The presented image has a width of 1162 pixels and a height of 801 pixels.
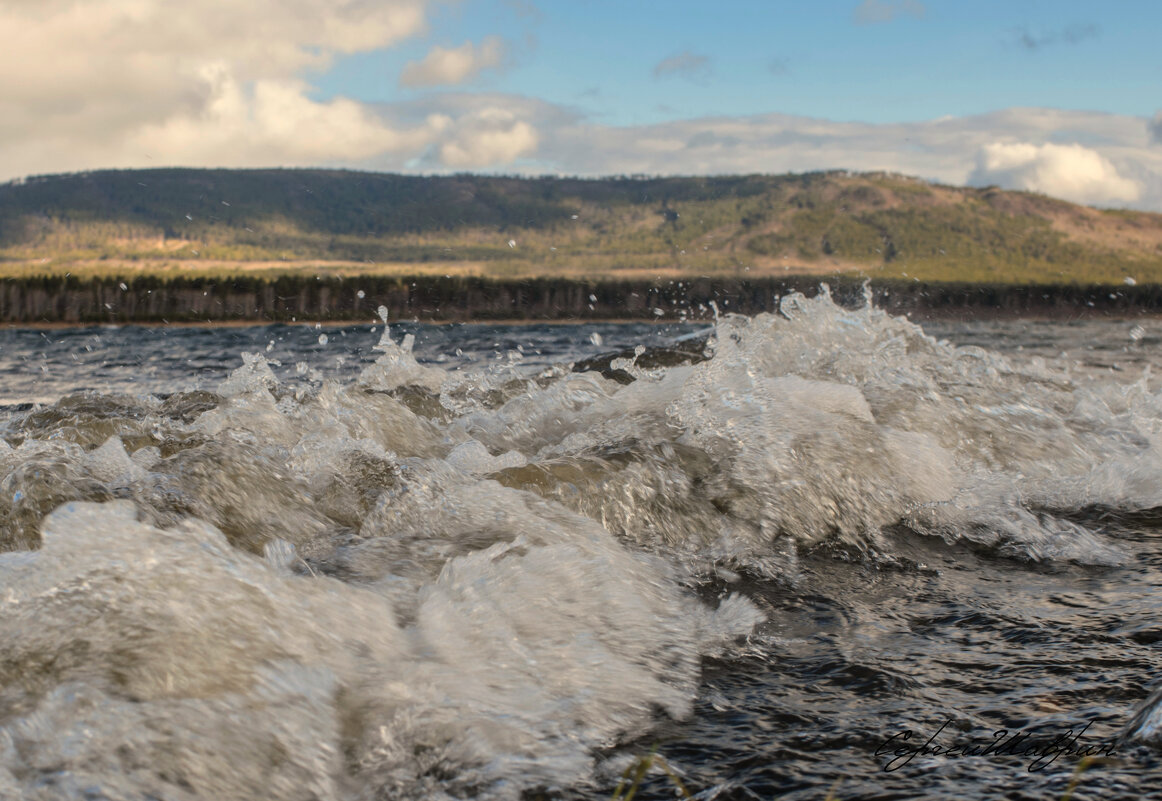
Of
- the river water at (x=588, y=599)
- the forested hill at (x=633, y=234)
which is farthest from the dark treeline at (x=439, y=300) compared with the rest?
the forested hill at (x=633, y=234)

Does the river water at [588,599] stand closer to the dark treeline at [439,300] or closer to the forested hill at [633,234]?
the dark treeline at [439,300]

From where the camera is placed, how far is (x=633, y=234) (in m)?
188

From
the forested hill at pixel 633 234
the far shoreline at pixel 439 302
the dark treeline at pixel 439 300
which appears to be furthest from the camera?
the forested hill at pixel 633 234

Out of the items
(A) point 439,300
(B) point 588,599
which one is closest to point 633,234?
(A) point 439,300

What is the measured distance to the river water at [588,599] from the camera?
2.46 meters

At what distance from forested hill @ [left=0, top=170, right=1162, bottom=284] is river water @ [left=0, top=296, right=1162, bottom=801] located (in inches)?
5457

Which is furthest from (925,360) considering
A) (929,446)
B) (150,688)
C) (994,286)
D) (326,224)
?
(326,224)

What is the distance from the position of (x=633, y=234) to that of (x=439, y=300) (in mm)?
121773

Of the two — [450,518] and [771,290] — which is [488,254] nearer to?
[771,290]

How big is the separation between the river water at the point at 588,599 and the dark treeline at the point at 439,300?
190ft

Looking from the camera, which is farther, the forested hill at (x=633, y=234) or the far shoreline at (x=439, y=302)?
the forested hill at (x=633, y=234)

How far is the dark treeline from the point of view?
59969 mm

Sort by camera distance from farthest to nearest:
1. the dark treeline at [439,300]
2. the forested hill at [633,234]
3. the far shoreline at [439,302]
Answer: the forested hill at [633,234]
the dark treeline at [439,300]
the far shoreline at [439,302]

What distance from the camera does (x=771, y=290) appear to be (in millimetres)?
84500
